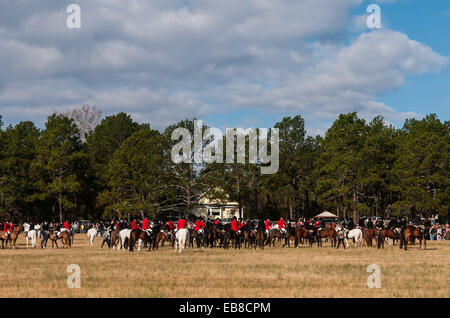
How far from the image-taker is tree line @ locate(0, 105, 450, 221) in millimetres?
71562

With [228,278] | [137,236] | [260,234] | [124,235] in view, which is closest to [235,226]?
[260,234]

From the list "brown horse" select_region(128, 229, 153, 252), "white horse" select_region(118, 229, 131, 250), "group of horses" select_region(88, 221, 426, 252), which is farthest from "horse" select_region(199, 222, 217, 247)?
"white horse" select_region(118, 229, 131, 250)

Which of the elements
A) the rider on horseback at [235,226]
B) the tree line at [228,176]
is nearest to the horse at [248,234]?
the rider on horseback at [235,226]

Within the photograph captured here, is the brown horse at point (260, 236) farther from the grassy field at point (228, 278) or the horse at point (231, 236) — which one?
the grassy field at point (228, 278)

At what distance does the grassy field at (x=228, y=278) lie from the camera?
14695 mm

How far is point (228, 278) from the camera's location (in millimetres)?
17859

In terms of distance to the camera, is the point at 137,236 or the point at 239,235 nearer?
the point at 137,236

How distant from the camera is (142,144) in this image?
74.9m

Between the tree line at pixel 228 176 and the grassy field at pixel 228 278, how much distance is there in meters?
46.1

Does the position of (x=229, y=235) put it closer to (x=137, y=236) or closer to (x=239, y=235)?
(x=239, y=235)

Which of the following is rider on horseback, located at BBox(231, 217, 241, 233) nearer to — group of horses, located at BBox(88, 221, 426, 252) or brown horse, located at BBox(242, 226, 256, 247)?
group of horses, located at BBox(88, 221, 426, 252)

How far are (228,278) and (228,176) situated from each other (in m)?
58.8

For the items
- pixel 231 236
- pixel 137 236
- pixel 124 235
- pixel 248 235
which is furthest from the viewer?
pixel 248 235
